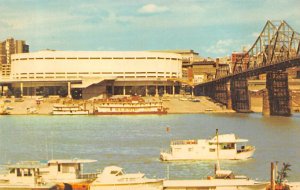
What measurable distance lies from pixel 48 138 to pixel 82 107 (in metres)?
85.5

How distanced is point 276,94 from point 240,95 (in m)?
22.7

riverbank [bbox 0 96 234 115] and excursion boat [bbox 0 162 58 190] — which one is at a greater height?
riverbank [bbox 0 96 234 115]

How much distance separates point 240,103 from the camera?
192875 millimetres

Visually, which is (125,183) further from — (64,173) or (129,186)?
(64,173)

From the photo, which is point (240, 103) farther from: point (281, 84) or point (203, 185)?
point (203, 185)

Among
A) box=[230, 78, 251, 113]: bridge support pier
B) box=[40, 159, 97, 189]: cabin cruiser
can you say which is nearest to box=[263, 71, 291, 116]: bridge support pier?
box=[230, 78, 251, 113]: bridge support pier

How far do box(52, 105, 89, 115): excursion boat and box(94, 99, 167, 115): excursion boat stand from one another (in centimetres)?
340

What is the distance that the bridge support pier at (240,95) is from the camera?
18999 centimetres

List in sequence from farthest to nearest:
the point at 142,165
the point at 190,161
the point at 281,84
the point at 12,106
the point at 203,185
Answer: the point at 12,106 < the point at 281,84 < the point at 190,161 < the point at 142,165 < the point at 203,185

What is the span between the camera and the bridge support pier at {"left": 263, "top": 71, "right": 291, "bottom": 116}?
16588 centimetres

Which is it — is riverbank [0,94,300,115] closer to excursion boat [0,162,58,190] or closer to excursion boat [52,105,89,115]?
excursion boat [52,105,89,115]

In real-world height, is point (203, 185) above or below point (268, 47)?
below

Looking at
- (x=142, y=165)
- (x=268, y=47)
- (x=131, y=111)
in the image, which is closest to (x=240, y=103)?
(x=268, y=47)

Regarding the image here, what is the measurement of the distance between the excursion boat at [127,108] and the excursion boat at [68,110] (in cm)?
340
